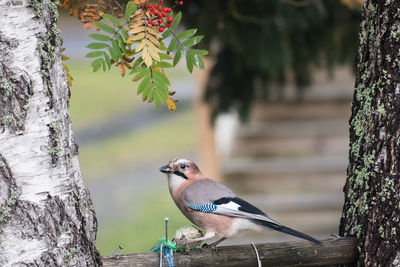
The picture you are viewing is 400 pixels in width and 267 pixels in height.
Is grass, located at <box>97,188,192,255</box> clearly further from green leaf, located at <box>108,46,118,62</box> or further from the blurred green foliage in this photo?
green leaf, located at <box>108,46,118,62</box>

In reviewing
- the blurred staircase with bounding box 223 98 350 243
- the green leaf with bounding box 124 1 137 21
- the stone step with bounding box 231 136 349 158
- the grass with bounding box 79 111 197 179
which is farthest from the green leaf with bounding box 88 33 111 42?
the grass with bounding box 79 111 197 179

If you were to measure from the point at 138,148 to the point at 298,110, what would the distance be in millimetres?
8124

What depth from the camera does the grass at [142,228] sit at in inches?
354

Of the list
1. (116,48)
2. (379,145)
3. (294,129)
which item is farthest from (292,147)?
(116,48)

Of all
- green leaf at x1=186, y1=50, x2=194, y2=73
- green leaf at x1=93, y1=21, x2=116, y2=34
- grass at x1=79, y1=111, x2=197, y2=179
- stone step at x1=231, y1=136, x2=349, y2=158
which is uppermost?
green leaf at x1=93, y1=21, x2=116, y2=34

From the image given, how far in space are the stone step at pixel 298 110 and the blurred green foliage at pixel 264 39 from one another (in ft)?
5.20

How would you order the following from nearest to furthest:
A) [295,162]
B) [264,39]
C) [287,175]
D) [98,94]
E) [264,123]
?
[264,39] < [295,162] < [264,123] < [287,175] < [98,94]

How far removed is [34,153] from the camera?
7.20 ft

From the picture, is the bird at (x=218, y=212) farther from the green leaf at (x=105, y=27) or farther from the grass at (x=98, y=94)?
the grass at (x=98, y=94)

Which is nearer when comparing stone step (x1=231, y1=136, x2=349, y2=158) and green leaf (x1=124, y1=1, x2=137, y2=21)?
green leaf (x1=124, y1=1, x2=137, y2=21)

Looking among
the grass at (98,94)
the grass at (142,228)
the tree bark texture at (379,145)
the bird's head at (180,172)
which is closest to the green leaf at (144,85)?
the bird's head at (180,172)

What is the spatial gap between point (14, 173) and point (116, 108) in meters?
15.6

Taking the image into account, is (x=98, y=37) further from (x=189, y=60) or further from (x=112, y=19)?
(x=189, y=60)

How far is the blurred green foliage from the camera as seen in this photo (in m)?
4.64
